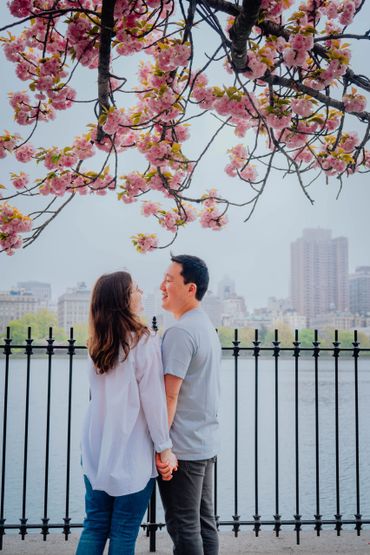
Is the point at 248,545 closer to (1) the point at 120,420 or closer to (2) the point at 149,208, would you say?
(1) the point at 120,420

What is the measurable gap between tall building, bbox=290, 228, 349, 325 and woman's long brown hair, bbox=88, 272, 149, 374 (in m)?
118

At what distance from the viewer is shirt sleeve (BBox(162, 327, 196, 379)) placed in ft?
8.98

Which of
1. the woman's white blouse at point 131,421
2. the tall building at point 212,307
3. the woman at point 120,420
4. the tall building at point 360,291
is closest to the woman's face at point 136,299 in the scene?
the woman at point 120,420

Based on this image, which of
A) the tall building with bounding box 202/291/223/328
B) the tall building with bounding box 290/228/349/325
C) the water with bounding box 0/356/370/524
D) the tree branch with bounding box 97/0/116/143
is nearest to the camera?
the tree branch with bounding box 97/0/116/143

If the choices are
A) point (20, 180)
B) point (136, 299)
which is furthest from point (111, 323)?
point (20, 180)

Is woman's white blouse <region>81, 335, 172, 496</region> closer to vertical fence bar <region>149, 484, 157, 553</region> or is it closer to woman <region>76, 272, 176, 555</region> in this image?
woman <region>76, 272, 176, 555</region>

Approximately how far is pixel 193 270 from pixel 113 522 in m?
1.23

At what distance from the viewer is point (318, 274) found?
427 ft

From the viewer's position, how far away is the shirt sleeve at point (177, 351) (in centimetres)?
274

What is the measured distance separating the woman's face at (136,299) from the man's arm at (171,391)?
34cm

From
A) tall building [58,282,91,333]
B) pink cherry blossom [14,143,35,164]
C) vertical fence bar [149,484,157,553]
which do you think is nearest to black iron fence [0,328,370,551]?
vertical fence bar [149,484,157,553]

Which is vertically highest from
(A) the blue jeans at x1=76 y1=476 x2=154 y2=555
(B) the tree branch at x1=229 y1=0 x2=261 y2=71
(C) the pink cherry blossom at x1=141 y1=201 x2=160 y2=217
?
(B) the tree branch at x1=229 y1=0 x2=261 y2=71

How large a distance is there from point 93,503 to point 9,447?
52.7ft

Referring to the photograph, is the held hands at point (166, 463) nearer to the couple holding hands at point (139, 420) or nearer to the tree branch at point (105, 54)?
the couple holding hands at point (139, 420)
